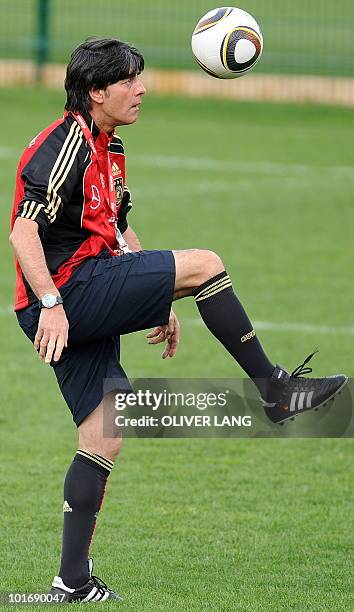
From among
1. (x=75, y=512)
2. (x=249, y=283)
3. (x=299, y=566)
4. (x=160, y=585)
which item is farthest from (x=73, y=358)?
(x=249, y=283)

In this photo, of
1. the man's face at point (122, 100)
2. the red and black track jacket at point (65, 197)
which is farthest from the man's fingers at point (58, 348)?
the man's face at point (122, 100)

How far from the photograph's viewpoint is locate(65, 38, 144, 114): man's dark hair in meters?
5.81

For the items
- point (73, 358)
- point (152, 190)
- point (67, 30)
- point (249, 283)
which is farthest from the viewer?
point (67, 30)

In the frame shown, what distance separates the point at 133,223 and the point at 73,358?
9860mm

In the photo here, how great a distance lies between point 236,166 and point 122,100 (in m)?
14.5

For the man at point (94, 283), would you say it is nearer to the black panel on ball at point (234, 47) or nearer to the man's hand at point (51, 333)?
the man's hand at point (51, 333)

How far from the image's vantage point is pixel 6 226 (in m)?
15.7

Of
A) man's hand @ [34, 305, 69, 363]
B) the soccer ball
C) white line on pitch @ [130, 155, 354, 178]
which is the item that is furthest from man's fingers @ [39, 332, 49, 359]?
white line on pitch @ [130, 155, 354, 178]

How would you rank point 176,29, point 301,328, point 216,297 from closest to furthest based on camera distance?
point 216,297
point 301,328
point 176,29

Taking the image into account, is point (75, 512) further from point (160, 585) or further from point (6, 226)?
A: point (6, 226)

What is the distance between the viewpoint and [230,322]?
19.2 feet

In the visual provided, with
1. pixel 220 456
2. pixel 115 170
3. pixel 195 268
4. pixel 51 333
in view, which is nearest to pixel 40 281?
pixel 51 333

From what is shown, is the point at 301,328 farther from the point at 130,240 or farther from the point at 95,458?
the point at 95,458

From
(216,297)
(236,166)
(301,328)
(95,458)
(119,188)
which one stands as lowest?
(236,166)
